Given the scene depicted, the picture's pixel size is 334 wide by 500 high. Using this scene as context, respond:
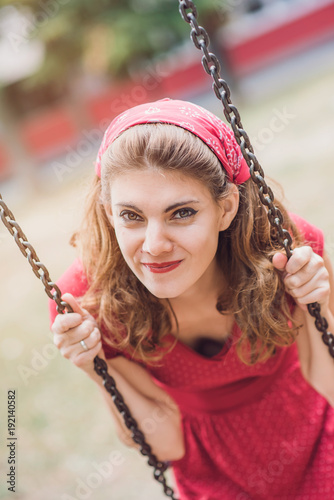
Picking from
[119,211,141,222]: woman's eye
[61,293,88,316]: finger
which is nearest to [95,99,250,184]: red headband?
[119,211,141,222]: woman's eye

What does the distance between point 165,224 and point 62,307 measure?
433 millimetres

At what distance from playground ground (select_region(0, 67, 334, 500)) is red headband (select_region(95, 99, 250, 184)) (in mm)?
414

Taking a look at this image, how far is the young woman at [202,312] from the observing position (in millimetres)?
1763

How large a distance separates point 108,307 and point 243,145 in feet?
2.57

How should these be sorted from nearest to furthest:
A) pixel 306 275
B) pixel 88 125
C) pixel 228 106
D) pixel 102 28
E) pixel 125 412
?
pixel 228 106
pixel 306 275
pixel 125 412
pixel 102 28
pixel 88 125

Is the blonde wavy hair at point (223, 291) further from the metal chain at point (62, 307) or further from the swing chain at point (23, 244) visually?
the swing chain at point (23, 244)

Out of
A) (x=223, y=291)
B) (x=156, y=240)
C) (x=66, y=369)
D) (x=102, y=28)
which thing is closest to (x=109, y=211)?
(x=156, y=240)

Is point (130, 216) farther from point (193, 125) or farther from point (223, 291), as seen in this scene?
point (223, 291)

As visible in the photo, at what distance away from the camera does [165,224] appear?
1.76 metres

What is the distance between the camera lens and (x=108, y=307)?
2.09 metres

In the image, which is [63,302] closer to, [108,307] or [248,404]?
[108,307]

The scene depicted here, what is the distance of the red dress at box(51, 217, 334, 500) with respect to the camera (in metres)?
2.31

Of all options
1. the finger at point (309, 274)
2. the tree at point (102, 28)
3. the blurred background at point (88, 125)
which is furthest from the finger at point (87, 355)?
the tree at point (102, 28)

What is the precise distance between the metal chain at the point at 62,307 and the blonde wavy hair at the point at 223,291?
0.18m
